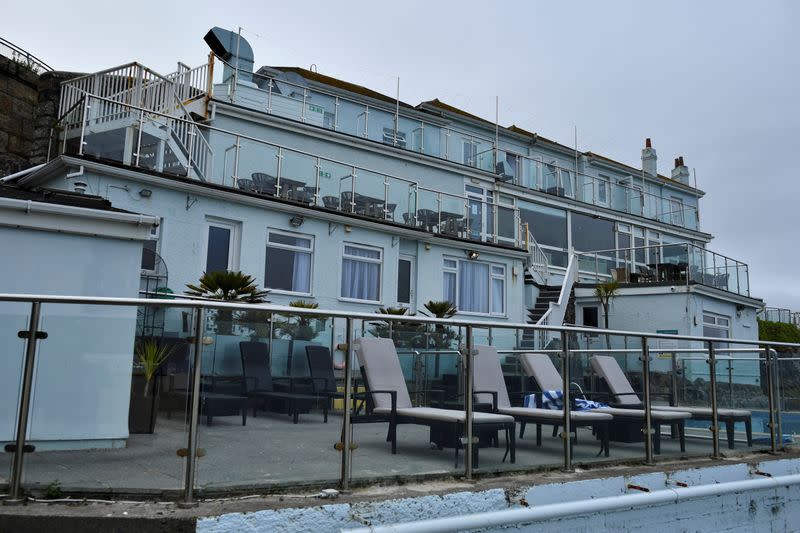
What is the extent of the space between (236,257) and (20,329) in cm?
A: 945

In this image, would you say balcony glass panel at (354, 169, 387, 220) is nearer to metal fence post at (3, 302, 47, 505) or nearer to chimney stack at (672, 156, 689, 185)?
metal fence post at (3, 302, 47, 505)

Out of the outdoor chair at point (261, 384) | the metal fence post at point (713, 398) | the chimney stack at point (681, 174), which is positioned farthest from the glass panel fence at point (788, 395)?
the chimney stack at point (681, 174)

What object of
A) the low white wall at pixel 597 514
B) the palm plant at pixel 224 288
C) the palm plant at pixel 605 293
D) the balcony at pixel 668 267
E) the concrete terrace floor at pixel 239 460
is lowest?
the low white wall at pixel 597 514

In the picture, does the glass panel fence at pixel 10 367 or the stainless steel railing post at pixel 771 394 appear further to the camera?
the stainless steel railing post at pixel 771 394

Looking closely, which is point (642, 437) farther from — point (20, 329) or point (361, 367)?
point (20, 329)

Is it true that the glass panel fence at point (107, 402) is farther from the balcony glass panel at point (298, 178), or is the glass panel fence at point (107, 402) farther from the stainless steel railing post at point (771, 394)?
the balcony glass panel at point (298, 178)

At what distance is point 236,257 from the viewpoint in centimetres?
1388

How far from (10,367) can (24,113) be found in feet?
53.8

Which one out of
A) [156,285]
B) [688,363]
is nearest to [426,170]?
[156,285]

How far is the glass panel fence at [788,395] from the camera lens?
8.05 m

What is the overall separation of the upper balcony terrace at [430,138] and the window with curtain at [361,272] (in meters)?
5.36

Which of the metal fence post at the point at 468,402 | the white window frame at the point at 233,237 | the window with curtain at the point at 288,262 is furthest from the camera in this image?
the window with curtain at the point at 288,262

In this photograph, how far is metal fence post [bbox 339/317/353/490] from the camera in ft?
15.6

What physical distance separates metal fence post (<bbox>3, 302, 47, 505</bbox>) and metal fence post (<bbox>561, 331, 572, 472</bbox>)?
409cm
